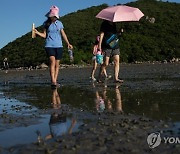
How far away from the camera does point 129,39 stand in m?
47.8

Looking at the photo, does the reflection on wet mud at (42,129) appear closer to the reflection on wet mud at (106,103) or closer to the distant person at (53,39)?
the reflection on wet mud at (106,103)

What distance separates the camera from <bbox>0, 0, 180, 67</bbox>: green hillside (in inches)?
1679

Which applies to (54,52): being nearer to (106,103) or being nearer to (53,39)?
(53,39)

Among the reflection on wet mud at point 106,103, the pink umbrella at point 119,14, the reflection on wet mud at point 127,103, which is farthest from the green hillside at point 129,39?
the reflection on wet mud at point 106,103

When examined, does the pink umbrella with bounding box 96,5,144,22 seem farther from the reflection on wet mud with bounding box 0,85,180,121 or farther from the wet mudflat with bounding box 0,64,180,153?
the wet mudflat with bounding box 0,64,180,153

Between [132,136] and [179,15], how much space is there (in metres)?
57.6

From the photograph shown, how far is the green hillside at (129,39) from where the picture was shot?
4266cm

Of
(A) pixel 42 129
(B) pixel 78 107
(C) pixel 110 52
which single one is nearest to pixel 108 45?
(C) pixel 110 52

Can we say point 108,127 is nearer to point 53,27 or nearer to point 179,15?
point 53,27

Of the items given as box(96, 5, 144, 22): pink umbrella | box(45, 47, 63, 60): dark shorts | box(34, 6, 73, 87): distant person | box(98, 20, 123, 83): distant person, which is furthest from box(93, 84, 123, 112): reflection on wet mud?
box(96, 5, 144, 22): pink umbrella

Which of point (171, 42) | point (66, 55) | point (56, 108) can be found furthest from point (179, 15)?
point (56, 108)

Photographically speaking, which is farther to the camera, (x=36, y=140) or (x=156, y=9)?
(x=156, y=9)

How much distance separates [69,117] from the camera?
5.19m

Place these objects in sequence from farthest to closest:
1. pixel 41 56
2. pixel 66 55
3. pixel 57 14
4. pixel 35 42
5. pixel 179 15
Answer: pixel 179 15
pixel 35 42
pixel 41 56
pixel 66 55
pixel 57 14
